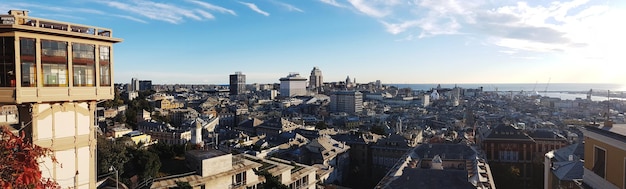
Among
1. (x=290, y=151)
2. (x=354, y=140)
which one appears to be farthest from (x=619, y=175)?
(x=354, y=140)

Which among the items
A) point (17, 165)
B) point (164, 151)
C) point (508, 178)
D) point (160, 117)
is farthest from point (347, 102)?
point (17, 165)

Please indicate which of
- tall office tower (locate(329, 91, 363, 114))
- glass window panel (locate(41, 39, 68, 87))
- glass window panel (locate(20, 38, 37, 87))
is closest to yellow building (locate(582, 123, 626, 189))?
glass window panel (locate(41, 39, 68, 87))

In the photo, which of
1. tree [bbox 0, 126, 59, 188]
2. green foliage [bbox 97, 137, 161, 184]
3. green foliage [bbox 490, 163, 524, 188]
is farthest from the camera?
green foliage [bbox 490, 163, 524, 188]

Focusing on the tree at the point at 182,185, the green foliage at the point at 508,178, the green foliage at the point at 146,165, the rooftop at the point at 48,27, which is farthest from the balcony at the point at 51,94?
the green foliage at the point at 508,178

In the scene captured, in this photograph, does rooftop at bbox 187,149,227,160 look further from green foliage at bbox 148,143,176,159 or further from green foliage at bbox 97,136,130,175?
green foliage at bbox 97,136,130,175

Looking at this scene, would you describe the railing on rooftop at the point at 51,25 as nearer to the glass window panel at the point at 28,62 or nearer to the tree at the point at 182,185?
the glass window panel at the point at 28,62
